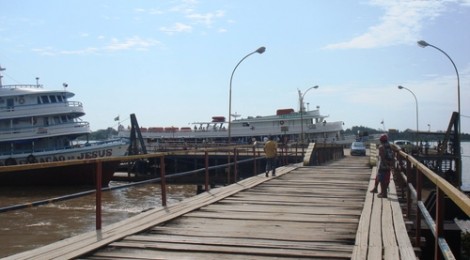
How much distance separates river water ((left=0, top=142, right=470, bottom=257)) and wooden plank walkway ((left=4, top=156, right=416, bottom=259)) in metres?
2.46

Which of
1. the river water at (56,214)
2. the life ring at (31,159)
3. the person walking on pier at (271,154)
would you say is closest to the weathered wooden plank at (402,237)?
the river water at (56,214)

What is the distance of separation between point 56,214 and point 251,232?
15.9 metres

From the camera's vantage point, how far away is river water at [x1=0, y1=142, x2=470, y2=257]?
51.2ft

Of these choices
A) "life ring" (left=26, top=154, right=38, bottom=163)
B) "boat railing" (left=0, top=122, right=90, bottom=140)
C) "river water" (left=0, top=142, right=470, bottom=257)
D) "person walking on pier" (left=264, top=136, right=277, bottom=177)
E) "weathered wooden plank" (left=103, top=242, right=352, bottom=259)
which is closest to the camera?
"weathered wooden plank" (left=103, top=242, right=352, bottom=259)

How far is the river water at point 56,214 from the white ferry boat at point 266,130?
37704 millimetres

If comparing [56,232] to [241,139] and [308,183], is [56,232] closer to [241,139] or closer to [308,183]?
[308,183]

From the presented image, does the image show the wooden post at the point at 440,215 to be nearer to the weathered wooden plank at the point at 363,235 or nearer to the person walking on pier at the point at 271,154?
the weathered wooden plank at the point at 363,235

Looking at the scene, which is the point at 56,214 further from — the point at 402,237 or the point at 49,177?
the point at 402,237

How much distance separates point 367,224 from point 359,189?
16.5 ft

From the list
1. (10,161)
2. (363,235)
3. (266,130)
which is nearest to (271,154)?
(363,235)

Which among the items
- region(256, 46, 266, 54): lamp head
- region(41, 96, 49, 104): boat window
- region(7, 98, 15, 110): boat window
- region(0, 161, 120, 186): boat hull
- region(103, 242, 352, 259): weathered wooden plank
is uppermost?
region(256, 46, 266, 54): lamp head

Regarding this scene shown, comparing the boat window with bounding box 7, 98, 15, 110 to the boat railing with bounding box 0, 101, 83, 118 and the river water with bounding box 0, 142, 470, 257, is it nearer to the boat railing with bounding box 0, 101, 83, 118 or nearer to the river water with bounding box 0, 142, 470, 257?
the boat railing with bounding box 0, 101, 83, 118

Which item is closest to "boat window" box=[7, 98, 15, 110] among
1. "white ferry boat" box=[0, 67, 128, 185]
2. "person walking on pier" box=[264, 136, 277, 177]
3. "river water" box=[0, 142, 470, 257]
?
"white ferry boat" box=[0, 67, 128, 185]

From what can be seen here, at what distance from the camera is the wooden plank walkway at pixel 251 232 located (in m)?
5.14
